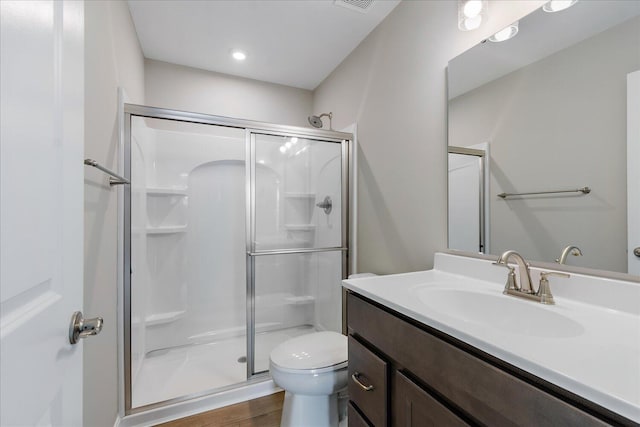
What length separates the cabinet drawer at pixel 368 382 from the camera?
885 millimetres

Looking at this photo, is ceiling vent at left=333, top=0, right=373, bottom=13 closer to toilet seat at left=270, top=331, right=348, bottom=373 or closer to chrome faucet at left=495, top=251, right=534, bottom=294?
chrome faucet at left=495, top=251, right=534, bottom=294

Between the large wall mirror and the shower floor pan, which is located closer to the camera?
the large wall mirror

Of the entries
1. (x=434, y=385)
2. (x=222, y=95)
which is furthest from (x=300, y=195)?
(x=434, y=385)

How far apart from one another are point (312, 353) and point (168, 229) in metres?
1.70

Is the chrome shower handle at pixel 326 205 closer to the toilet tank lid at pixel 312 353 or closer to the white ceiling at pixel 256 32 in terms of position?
the toilet tank lid at pixel 312 353

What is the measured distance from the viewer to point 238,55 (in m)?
2.26

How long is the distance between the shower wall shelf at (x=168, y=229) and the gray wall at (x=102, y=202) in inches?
36.8

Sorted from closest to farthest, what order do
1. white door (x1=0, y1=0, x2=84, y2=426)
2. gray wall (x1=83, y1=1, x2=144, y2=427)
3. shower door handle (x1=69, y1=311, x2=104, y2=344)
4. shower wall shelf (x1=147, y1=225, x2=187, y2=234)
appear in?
white door (x1=0, y1=0, x2=84, y2=426)
shower door handle (x1=69, y1=311, x2=104, y2=344)
gray wall (x1=83, y1=1, x2=144, y2=427)
shower wall shelf (x1=147, y1=225, x2=187, y2=234)

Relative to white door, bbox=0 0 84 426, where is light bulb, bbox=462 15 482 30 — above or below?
above

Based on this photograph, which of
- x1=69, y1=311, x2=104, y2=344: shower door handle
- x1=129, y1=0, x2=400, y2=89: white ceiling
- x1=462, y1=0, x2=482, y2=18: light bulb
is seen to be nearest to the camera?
x1=69, y1=311, x2=104, y2=344: shower door handle

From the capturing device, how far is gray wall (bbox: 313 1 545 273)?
1.39 m

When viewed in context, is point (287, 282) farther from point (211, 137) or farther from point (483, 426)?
point (483, 426)


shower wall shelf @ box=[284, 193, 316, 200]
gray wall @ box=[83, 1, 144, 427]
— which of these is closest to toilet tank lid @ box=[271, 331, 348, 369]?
gray wall @ box=[83, 1, 144, 427]

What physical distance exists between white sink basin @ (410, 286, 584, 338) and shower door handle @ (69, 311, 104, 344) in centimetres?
85
